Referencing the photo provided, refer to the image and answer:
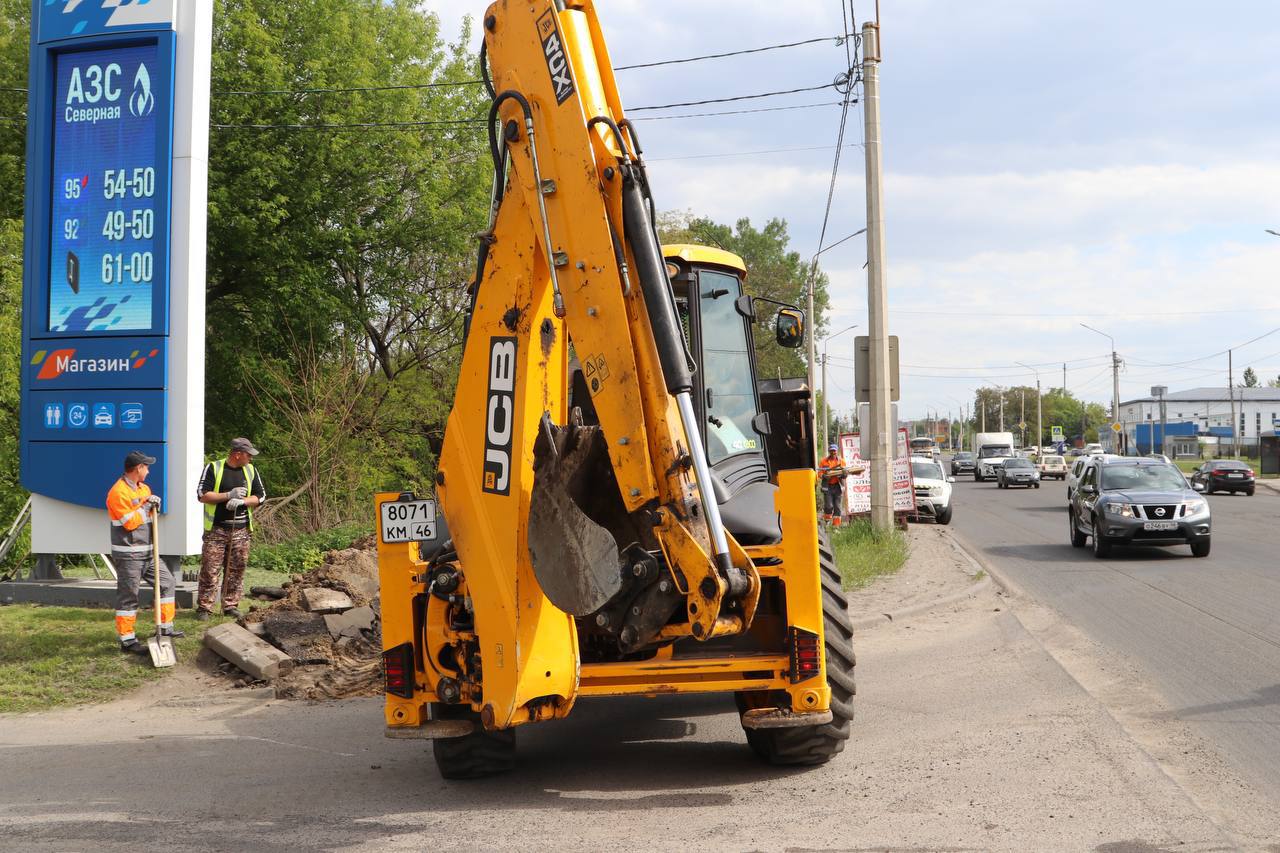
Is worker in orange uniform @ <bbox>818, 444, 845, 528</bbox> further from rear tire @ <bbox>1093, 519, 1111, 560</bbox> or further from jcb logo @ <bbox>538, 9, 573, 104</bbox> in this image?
jcb logo @ <bbox>538, 9, 573, 104</bbox>

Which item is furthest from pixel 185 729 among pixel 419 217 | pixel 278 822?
pixel 419 217

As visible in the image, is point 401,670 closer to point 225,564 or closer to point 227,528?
point 227,528

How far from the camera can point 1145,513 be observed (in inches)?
724

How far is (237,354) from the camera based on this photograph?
2678cm

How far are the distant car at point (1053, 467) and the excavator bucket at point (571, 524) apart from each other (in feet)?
209

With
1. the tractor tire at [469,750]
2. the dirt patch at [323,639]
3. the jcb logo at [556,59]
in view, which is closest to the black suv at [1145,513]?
the dirt patch at [323,639]

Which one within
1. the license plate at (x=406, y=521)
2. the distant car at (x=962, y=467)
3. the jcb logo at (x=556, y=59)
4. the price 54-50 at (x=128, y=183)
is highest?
the price 54-50 at (x=128, y=183)

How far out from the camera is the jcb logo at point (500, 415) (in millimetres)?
5742

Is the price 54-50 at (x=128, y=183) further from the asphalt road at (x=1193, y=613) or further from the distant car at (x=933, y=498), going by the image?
the distant car at (x=933, y=498)

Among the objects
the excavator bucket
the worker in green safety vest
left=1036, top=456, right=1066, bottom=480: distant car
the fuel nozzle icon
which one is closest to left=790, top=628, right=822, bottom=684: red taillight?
the excavator bucket

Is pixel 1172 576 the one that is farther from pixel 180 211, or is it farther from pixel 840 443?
pixel 180 211

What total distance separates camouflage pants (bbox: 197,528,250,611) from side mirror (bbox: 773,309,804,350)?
21.6 ft

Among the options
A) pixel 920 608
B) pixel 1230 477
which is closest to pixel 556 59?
pixel 920 608

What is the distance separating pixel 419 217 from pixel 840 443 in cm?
1163
